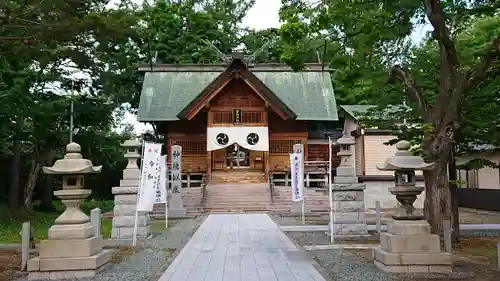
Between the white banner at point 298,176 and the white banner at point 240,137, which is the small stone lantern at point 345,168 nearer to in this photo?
the white banner at point 298,176

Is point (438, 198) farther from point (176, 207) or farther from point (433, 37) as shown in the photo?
point (176, 207)

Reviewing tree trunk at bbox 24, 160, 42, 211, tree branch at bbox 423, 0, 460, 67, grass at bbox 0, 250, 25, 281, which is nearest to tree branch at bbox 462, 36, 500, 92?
tree branch at bbox 423, 0, 460, 67

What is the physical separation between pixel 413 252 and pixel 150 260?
16.2 ft

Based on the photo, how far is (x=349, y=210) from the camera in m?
13.0

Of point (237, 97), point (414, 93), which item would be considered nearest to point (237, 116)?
point (237, 97)

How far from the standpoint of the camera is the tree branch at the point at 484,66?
9.45 m

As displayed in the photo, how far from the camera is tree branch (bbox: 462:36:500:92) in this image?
372 inches

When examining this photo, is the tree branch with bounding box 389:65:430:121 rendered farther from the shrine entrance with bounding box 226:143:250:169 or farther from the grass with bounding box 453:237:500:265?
the shrine entrance with bounding box 226:143:250:169

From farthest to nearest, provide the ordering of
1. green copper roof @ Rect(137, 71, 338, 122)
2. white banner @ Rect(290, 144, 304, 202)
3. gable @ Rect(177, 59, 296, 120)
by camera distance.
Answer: green copper roof @ Rect(137, 71, 338, 122)
gable @ Rect(177, 59, 296, 120)
white banner @ Rect(290, 144, 304, 202)

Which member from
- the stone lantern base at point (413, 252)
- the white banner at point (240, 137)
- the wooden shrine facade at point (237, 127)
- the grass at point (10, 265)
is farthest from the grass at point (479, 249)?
the white banner at point (240, 137)

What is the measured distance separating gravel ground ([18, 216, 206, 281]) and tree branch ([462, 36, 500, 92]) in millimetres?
6870

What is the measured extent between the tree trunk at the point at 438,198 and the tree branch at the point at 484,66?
68.9 inches

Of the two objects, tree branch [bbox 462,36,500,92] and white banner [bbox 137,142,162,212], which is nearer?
tree branch [bbox 462,36,500,92]

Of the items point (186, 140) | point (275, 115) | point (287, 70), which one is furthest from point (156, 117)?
point (287, 70)
